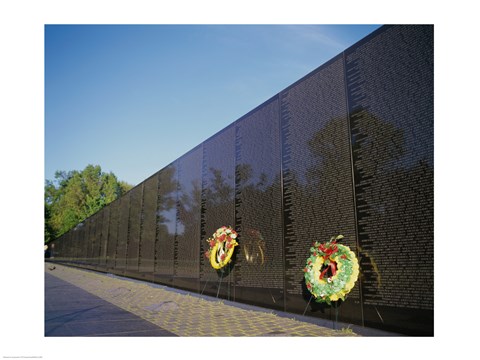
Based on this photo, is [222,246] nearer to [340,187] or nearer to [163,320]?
[163,320]

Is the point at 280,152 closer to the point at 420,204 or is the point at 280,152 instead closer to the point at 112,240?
the point at 420,204

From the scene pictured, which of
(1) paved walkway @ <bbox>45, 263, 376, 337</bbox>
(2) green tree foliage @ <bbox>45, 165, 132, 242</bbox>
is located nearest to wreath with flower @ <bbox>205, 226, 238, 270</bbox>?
(1) paved walkway @ <bbox>45, 263, 376, 337</bbox>

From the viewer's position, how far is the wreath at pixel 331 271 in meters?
5.27

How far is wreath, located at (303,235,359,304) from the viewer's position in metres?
5.27

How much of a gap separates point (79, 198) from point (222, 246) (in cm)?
5411

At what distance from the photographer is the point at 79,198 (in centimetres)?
5819

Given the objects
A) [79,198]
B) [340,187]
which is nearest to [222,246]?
[340,187]

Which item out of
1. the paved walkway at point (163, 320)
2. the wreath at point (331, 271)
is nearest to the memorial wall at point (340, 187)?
the wreath at point (331, 271)

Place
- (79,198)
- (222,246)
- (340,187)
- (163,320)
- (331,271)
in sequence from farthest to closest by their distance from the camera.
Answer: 1. (79,198)
2. (222,246)
3. (163,320)
4. (340,187)
5. (331,271)

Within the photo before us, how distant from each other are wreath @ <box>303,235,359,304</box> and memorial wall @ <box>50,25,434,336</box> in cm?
17

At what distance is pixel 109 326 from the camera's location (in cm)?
589

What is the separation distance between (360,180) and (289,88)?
276 centimetres

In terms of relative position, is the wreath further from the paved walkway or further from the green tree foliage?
the green tree foliage
